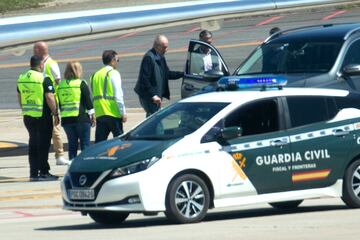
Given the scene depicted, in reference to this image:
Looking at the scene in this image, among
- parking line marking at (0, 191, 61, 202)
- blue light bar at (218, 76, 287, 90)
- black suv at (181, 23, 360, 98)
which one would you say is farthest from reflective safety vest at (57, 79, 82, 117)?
blue light bar at (218, 76, 287, 90)

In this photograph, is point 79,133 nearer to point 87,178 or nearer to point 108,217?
point 108,217

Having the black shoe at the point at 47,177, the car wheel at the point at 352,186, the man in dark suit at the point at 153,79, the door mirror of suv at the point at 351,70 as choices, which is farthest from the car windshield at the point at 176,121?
the man in dark suit at the point at 153,79

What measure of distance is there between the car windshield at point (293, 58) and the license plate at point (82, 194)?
4813 millimetres

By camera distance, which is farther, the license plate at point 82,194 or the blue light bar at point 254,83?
the blue light bar at point 254,83

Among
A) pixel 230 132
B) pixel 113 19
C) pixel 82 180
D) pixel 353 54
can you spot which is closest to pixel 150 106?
pixel 353 54

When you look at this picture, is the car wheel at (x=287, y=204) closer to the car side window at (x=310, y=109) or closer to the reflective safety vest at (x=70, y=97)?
the car side window at (x=310, y=109)

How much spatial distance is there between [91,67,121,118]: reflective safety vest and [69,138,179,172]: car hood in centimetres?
514

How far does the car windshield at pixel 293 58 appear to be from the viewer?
17250 millimetres

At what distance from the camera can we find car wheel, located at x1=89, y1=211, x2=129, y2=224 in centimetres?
1365

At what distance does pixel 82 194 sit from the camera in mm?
13391

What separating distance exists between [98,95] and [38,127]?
3.42 feet

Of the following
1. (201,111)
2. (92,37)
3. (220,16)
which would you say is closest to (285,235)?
(201,111)

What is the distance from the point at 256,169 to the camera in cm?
1374

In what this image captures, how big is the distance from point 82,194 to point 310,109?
286 centimetres
